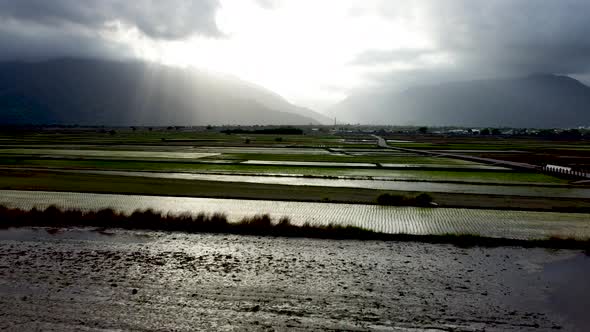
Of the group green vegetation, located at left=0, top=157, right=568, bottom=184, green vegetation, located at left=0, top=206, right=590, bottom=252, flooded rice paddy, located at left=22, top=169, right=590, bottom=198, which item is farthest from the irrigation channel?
green vegetation, located at left=0, top=157, right=568, bottom=184

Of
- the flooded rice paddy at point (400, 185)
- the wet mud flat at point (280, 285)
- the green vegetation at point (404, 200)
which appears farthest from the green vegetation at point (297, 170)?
the wet mud flat at point (280, 285)

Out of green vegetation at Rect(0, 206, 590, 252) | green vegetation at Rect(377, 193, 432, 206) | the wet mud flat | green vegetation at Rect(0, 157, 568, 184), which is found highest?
green vegetation at Rect(0, 157, 568, 184)

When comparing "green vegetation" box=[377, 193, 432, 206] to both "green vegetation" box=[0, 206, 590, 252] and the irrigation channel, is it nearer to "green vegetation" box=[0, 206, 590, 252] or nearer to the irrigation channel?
the irrigation channel

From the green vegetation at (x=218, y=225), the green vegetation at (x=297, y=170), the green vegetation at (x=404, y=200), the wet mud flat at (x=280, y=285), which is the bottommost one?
the wet mud flat at (x=280, y=285)

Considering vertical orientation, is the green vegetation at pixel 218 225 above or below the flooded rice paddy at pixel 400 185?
below

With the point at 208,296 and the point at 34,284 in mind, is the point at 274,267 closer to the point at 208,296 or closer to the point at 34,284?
the point at 208,296

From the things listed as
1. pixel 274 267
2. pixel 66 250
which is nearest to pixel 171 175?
pixel 66 250

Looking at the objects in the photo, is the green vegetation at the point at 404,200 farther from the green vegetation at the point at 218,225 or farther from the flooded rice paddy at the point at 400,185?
the green vegetation at the point at 218,225
